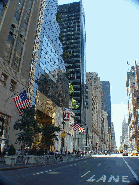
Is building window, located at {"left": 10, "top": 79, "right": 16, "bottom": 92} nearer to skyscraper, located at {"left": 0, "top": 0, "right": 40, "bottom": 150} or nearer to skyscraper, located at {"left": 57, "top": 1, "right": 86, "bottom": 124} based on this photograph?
skyscraper, located at {"left": 0, "top": 0, "right": 40, "bottom": 150}

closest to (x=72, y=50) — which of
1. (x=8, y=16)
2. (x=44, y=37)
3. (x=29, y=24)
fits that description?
(x=44, y=37)

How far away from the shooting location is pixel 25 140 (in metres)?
22.7

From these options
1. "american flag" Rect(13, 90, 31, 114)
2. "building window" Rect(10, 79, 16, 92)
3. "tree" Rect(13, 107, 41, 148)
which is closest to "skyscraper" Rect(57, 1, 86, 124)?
"building window" Rect(10, 79, 16, 92)

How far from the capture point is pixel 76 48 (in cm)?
11756

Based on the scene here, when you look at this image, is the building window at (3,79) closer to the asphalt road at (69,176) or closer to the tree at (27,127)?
the tree at (27,127)

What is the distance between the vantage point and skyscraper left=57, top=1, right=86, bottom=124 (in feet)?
342

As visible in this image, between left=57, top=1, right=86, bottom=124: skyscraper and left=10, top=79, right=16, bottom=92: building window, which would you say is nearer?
left=10, top=79, right=16, bottom=92: building window

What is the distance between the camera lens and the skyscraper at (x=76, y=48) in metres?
104

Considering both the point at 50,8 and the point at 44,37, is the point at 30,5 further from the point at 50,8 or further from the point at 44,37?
the point at 50,8

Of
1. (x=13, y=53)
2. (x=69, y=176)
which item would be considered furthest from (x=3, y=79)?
(x=69, y=176)

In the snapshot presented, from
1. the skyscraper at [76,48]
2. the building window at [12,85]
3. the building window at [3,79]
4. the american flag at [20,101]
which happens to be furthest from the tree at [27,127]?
the skyscraper at [76,48]

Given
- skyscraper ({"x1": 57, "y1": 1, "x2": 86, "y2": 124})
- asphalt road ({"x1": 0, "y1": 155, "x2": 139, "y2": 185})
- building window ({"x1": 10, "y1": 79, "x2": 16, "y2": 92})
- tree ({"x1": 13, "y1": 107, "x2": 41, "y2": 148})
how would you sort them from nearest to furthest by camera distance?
asphalt road ({"x1": 0, "y1": 155, "x2": 139, "y2": 185}), tree ({"x1": 13, "y1": 107, "x2": 41, "y2": 148}), building window ({"x1": 10, "y1": 79, "x2": 16, "y2": 92}), skyscraper ({"x1": 57, "y1": 1, "x2": 86, "y2": 124})

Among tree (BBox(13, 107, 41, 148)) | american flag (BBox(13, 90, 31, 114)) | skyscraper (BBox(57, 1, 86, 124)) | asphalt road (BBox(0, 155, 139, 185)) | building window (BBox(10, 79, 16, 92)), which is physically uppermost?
skyscraper (BBox(57, 1, 86, 124))

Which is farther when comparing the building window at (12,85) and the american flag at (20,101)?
the building window at (12,85)
